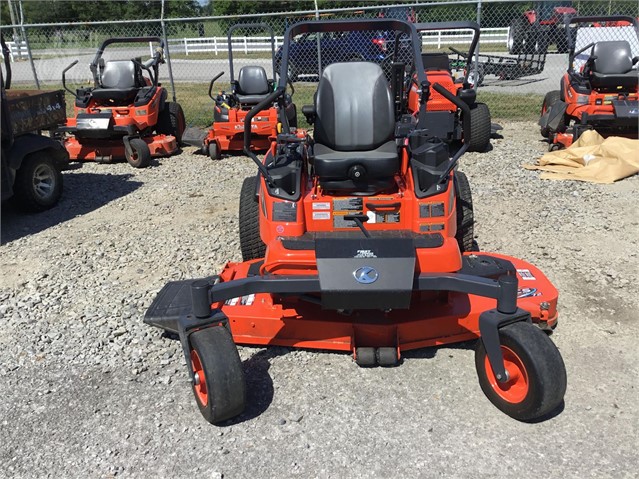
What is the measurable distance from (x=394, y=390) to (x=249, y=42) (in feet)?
59.5

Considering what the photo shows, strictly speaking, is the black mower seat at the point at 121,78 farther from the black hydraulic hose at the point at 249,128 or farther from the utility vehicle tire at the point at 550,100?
the utility vehicle tire at the point at 550,100

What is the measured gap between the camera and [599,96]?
784 cm

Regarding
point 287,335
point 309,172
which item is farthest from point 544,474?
point 309,172

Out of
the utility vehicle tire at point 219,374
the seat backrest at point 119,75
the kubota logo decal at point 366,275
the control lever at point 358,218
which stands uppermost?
the seat backrest at point 119,75

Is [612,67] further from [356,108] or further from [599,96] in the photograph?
[356,108]

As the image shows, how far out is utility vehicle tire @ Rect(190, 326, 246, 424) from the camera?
2.79m

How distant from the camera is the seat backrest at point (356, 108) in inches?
149

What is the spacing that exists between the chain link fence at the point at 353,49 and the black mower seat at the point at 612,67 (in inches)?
25.0

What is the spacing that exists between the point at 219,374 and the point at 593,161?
5653mm

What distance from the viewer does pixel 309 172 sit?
13.1 ft

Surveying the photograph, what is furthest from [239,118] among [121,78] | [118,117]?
[121,78]

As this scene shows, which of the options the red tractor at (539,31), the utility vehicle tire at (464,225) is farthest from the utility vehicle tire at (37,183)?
the red tractor at (539,31)

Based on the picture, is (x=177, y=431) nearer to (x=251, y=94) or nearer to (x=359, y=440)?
(x=359, y=440)

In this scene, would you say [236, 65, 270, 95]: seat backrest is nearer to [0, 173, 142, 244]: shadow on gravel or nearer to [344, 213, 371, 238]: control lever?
[0, 173, 142, 244]: shadow on gravel
